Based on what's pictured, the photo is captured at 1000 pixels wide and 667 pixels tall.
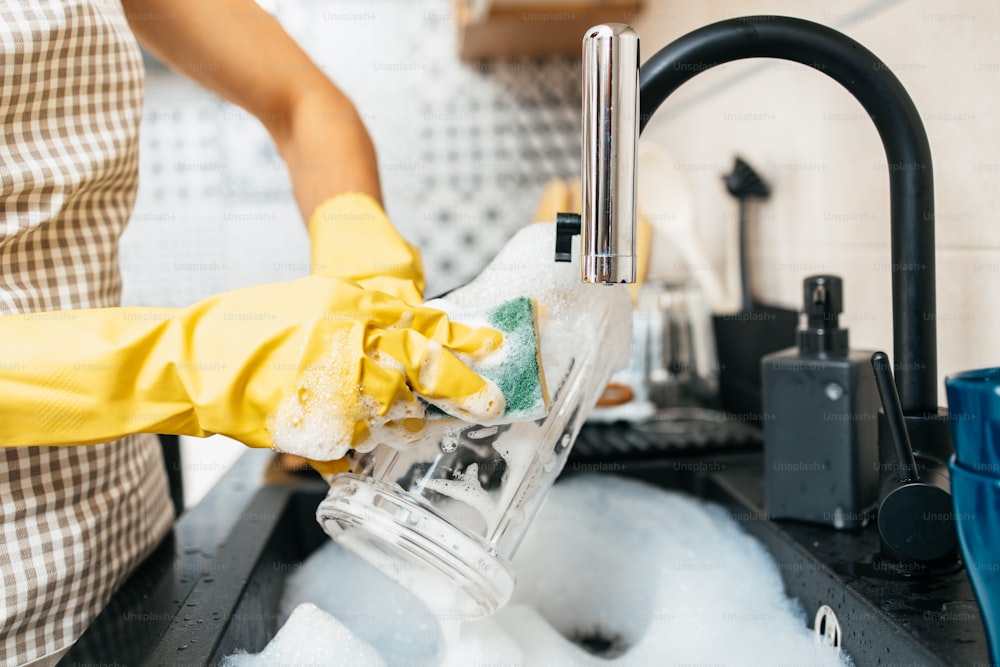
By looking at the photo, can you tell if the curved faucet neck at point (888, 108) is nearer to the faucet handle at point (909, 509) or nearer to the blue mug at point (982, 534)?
the faucet handle at point (909, 509)

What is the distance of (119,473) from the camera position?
591mm

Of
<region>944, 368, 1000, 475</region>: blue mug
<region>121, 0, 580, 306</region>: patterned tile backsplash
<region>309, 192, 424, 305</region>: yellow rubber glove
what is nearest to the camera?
<region>944, 368, 1000, 475</region>: blue mug

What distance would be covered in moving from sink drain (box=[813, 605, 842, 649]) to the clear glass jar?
0.22 m

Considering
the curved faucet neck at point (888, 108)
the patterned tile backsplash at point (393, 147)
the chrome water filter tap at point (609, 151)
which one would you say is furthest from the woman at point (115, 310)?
the patterned tile backsplash at point (393, 147)

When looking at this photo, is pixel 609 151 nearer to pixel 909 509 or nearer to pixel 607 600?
pixel 909 509

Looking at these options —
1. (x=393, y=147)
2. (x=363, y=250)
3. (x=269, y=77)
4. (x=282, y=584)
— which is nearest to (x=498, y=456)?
(x=363, y=250)

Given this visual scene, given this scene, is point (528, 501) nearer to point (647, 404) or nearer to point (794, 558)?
point (794, 558)

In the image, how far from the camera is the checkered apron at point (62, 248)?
508 mm

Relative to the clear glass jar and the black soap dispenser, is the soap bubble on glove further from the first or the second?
the black soap dispenser

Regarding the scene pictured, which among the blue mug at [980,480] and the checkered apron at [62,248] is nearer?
the blue mug at [980,480]

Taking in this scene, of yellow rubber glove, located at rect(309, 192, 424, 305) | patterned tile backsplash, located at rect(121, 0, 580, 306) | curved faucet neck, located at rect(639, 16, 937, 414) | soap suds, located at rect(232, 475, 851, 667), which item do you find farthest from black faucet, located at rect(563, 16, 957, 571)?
patterned tile backsplash, located at rect(121, 0, 580, 306)

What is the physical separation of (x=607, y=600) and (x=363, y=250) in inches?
14.9

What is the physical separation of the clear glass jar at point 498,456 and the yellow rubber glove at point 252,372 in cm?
5

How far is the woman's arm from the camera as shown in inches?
28.7
